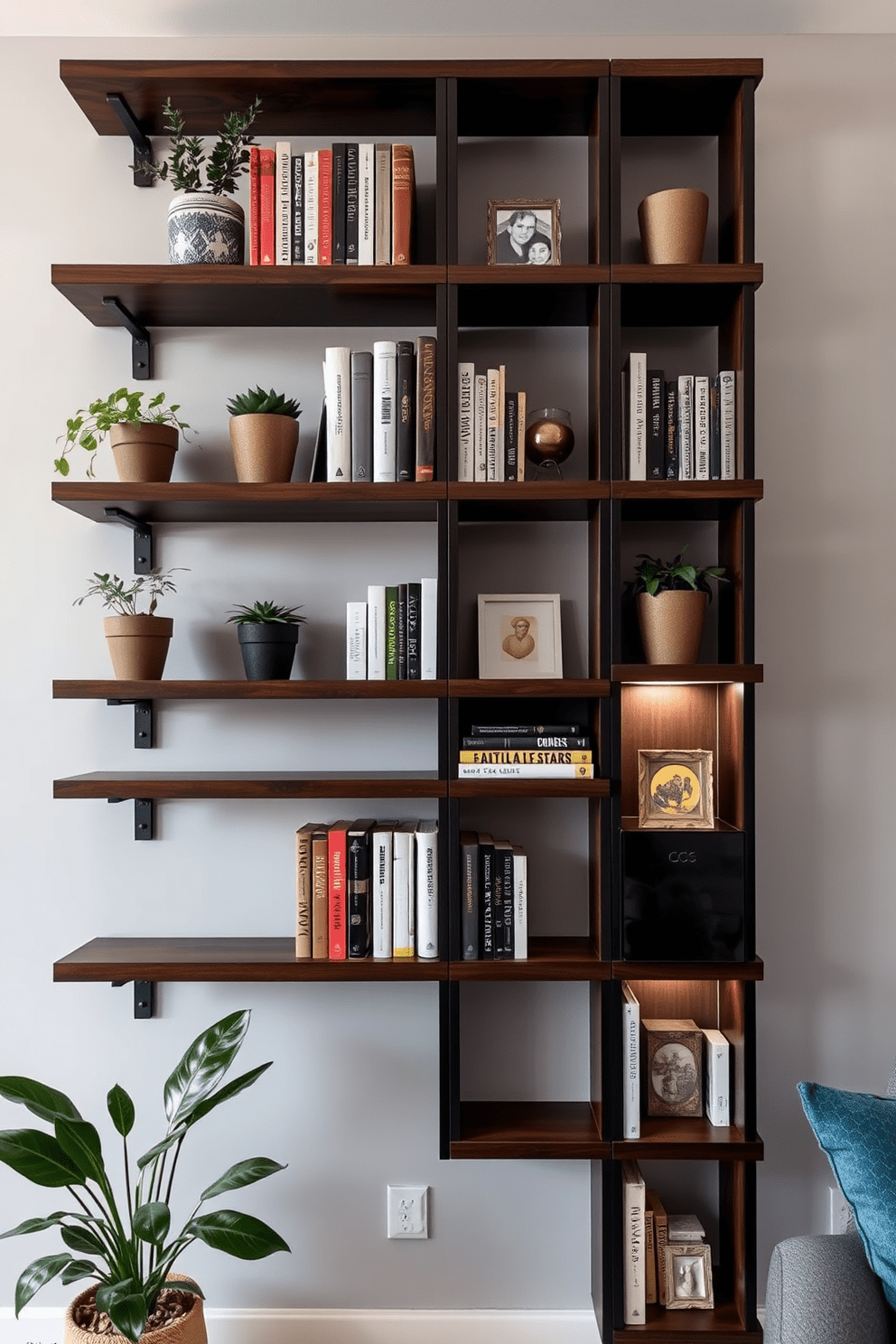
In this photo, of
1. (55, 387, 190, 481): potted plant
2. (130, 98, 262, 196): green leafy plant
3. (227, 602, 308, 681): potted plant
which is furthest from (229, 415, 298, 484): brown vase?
(130, 98, 262, 196): green leafy plant

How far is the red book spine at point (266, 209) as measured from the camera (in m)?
1.76

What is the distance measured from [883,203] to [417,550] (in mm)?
1183

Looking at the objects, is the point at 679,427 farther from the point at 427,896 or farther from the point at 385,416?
the point at 427,896

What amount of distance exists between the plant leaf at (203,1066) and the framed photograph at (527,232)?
1.46 m

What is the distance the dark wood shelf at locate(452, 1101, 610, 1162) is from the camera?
5.66 ft

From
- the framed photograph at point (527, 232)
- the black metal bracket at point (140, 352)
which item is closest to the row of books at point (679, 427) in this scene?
the framed photograph at point (527, 232)

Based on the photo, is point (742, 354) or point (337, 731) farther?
point (337, 731)

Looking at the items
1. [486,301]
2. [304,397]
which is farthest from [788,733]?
[304,397]

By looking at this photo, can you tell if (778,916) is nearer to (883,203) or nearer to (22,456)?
(883,203)

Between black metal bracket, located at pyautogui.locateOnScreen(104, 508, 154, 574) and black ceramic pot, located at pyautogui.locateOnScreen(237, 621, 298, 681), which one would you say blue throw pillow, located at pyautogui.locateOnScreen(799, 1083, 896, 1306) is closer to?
black ceramic pot, located at pyautogui.locateOnScreen(237, 621, 298, 681)

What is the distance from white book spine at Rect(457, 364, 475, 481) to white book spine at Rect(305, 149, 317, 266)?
35 cm

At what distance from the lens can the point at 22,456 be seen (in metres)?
1.95

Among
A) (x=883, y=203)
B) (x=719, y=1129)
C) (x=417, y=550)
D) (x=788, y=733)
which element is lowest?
(x=719, y=1129)

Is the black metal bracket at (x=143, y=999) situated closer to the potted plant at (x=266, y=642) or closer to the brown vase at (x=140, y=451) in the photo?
the potted plant at (x=266, y=642)
